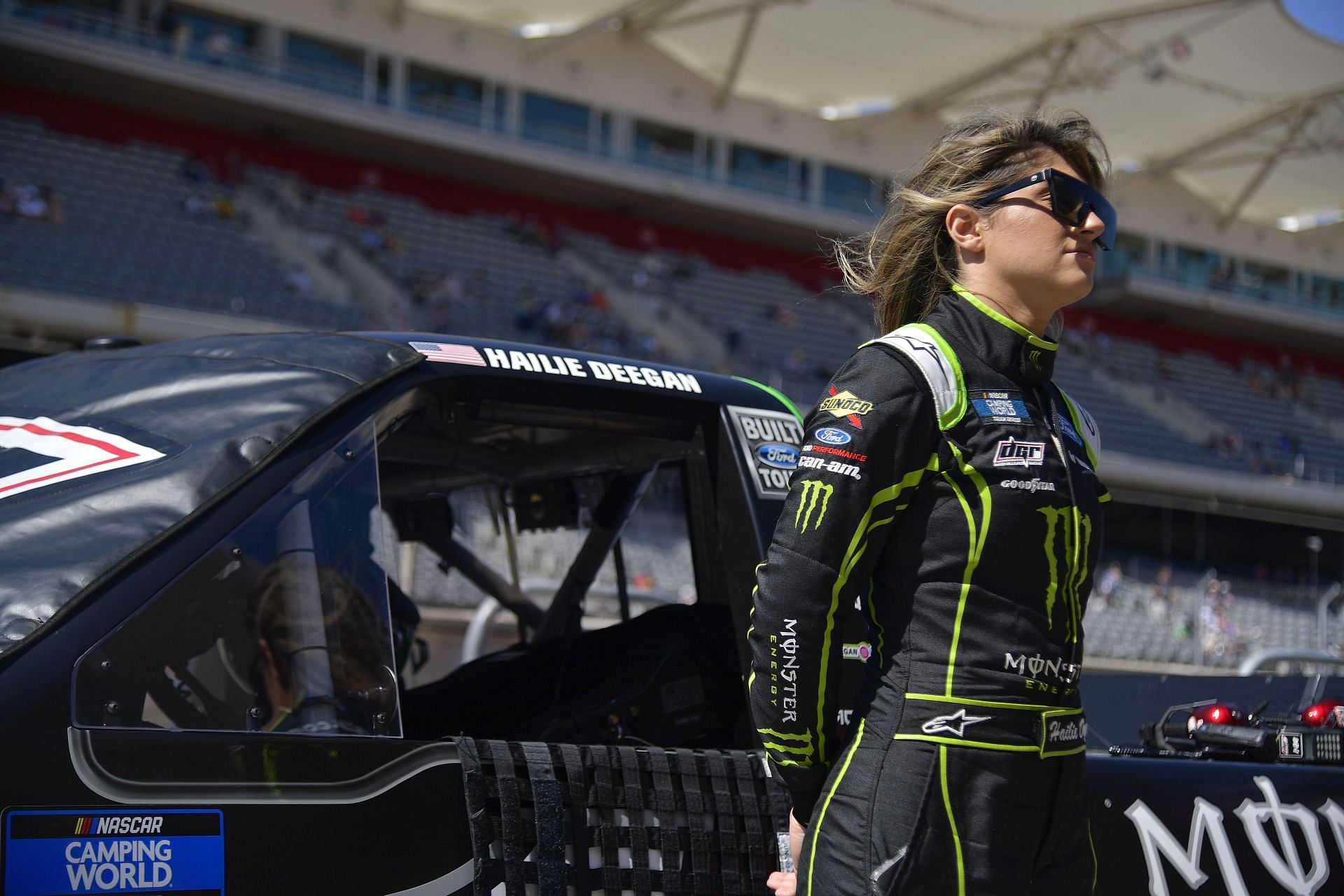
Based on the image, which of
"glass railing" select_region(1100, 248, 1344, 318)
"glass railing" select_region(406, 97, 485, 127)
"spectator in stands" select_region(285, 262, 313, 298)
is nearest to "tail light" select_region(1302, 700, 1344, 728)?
"spectator in stands" select_region(285, 262, 313, 298)

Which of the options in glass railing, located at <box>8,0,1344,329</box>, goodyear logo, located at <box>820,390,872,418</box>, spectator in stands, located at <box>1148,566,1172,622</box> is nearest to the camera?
goodyear logo, located at <box>820,390,872,418</box>

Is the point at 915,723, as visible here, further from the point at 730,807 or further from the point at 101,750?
the point at 101,750

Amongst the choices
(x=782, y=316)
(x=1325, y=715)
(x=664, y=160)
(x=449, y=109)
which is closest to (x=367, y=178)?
(x=449, y=109)

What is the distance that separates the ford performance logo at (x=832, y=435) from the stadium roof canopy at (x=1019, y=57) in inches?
1086

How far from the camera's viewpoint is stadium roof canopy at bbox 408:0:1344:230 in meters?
28.1

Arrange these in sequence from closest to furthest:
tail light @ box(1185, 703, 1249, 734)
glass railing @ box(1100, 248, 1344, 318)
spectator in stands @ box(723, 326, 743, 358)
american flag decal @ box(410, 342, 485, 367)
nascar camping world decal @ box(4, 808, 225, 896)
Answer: nascar camping world decal @ box(4, 808, 225, 896) < american flag decal @ box(410, 342, 485, 367) < tail light @ box(1185, 703, 1249, 734) < spectator in stands @ box(723, 326, 743, 358) < glass railing @ box(1100, 248, 1344, 318)

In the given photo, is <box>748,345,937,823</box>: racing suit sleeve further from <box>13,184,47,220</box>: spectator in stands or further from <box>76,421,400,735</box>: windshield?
<box>13,184,47,220</box>: spectator in stands

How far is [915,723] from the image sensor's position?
1.68 meters

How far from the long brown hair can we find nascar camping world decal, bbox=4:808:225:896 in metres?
1.27

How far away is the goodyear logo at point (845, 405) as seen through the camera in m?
1.74

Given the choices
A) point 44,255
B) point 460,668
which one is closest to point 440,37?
point 44,255

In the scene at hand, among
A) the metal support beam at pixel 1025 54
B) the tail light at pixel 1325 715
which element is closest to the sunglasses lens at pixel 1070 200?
the tail light at pixel 1325 715

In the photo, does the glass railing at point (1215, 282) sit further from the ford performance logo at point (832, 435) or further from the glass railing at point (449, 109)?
the ford performance logo at point (832, 435)

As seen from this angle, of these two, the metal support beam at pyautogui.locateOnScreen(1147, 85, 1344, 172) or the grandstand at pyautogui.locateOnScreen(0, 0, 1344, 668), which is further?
the metal support beam at pyautogui.locateOnScreen(1147, 85, 1344, 172)
